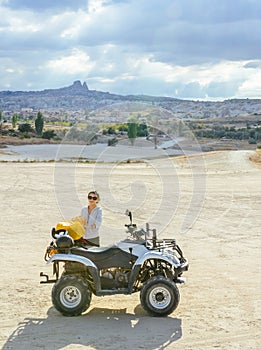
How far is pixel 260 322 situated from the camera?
27.0 feet

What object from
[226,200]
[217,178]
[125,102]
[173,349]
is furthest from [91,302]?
[217,178]

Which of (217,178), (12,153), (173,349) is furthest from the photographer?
(12,153)

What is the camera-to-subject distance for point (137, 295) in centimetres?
941

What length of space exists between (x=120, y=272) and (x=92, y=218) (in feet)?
2.87

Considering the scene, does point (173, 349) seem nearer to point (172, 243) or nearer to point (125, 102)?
point (172, 243)

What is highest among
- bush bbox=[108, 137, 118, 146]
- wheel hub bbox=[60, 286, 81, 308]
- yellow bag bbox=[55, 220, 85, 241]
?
bush bbox=[108, 137, 118, 146]

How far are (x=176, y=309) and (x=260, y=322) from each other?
1.23 metres

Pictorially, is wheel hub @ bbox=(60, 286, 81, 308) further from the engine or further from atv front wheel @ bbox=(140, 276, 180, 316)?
atv front wheel @ bbox=(140, 276, 180, 316)

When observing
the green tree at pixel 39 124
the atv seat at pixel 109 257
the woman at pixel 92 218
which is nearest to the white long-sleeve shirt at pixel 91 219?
the woman at pixel 92 218

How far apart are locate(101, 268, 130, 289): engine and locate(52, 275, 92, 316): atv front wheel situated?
0.29 meters

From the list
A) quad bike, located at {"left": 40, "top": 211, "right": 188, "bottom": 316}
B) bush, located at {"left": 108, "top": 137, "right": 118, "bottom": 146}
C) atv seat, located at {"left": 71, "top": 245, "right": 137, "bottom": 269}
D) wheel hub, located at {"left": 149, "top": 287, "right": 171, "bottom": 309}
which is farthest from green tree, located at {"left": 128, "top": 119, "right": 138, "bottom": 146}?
wheel hub, located at {"left": 149, "top": 287, "right": 171, "bottom": 309}

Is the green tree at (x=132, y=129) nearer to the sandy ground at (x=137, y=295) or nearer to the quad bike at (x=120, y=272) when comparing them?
the sandy ground at (x=137, y=295)

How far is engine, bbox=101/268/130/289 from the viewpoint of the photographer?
27.6 feet

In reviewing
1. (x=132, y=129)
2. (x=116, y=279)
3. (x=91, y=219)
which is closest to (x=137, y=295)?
(x=116, y=279)
